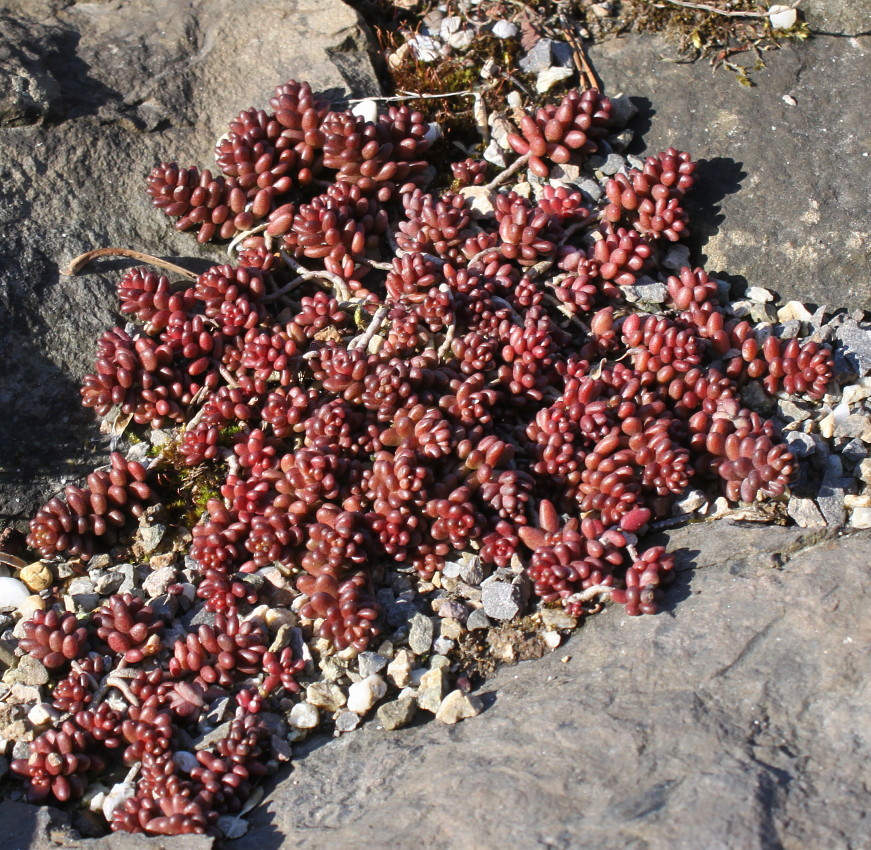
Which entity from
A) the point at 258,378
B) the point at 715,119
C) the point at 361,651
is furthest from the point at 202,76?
the point at 361,651

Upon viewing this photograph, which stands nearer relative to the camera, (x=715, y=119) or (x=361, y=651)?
(x=361, y=651)

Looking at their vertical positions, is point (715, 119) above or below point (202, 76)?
below

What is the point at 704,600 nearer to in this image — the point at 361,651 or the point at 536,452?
the point at 536,452

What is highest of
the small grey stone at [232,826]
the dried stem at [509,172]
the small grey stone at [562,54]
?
the small grey stone at [562,54]

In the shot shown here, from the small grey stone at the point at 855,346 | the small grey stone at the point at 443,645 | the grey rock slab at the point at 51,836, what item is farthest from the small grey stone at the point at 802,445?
the grey rock slab at the point at 51,836

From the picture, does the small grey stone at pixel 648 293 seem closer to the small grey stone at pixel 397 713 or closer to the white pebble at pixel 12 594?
the small grey stone at pixel 397 713

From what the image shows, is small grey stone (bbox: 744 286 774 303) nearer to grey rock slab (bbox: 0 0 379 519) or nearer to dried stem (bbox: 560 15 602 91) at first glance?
dried stem (bbox: 560 15 602 91)

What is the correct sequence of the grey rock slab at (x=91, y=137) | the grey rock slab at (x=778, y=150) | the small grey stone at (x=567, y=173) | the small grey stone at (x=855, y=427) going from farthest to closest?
the small grey stone at (x=567, y=173), the grey rock slab at (x=778, y=150), the grey rock slab at (x=91, y=137), the small grey stone at (x=855, y=427)
